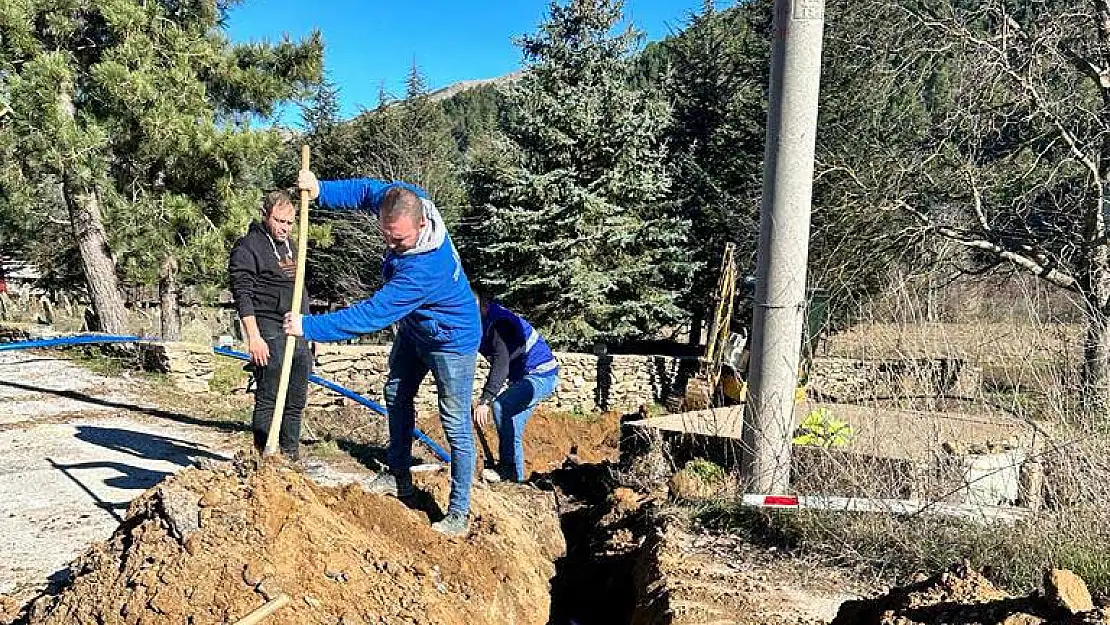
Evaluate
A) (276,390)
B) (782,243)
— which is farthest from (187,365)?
(782,243)

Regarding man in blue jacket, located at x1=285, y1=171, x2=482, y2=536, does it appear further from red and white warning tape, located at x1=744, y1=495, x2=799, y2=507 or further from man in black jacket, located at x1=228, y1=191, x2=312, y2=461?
red and white warning tape, located at x1=744, y1=495, x2=799, y2=507

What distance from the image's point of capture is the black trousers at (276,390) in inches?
196

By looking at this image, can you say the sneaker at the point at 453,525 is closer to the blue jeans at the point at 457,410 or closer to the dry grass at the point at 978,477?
the blue jeans at the point at 457,410

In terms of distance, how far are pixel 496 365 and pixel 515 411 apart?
0.41 m

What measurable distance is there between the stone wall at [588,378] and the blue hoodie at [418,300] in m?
7.65

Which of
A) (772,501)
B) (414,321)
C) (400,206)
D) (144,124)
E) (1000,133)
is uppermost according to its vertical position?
(1000,133)

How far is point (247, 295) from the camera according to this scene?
197 inches

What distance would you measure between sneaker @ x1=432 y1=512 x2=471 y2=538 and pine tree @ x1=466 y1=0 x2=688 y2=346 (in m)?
11.9

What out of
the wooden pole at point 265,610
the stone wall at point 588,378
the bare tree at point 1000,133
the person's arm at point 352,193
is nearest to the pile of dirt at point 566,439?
the stone wall at point 588,378

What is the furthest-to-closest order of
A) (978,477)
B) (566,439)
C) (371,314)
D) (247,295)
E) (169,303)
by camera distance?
(169,303) → (566,439) → (247,295) → (978,477) → (371,314)

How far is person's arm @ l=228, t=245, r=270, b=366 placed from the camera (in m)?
4.84

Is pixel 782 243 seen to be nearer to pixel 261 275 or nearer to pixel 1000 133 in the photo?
pixel 261 275

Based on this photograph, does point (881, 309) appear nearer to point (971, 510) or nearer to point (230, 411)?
point (971, 510)

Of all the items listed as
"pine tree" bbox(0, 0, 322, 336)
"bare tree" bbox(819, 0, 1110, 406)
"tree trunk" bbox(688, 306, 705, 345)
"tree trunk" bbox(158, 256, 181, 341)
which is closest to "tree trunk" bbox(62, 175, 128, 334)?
"pine tree" bbox(0, 0, 322, 336)
